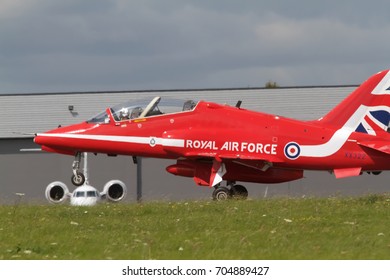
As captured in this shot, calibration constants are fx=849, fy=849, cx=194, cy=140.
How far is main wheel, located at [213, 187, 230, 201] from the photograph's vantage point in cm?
2359

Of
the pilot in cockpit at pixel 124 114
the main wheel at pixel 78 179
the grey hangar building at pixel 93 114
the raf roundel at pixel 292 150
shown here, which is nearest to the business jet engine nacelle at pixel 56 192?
the main wheel at pixel 78 179

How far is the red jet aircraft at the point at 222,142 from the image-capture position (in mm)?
23906

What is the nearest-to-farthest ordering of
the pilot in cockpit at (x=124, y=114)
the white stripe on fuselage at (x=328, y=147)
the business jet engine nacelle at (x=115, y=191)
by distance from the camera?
the white stripe on fuselage at (x=328, y=147), the pilot in cockpit at (x=124, y=114), the business jet engine nacelle at (x=115, y=191)

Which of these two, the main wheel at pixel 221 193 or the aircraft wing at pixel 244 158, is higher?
the aircraft wing at pixel 244 158

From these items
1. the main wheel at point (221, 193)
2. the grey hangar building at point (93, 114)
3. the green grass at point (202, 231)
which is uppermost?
the grey hangar building at point (93, 114)

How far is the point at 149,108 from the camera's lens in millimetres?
24297

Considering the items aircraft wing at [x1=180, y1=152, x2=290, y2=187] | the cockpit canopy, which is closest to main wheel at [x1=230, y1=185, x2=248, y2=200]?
aircraft wing at [x1=180, y1=152, x2=290, y2=187]

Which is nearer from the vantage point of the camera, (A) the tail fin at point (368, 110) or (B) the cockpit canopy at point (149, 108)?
(B) the cockpit canopy at point (149, 108)

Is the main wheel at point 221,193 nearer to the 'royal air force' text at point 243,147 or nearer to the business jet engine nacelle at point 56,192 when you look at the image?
the 'royal air force' text at point 243,147

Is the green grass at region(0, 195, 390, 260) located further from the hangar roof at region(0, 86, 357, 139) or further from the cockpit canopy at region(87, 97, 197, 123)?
the hangar roof at region(0, 86, 357, 139)

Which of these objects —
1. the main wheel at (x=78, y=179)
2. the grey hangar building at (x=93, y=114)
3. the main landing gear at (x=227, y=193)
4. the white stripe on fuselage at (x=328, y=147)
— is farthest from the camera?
the grey hangar building at (x=93, y=114)

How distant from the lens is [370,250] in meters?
12.0

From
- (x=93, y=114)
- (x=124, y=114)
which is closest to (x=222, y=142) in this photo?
(x=124, y=114)

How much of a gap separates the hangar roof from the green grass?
84.2 feet
